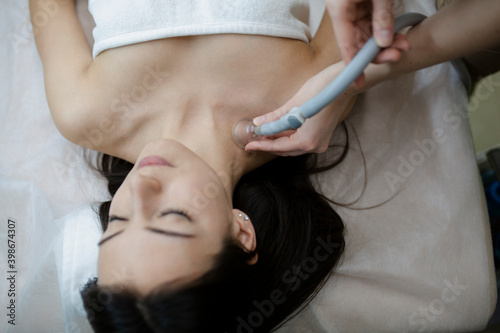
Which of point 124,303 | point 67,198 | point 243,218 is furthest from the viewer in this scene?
point 67,198

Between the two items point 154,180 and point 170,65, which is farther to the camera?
point 170,65

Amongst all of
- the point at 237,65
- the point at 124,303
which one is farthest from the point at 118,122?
the point at 124,303

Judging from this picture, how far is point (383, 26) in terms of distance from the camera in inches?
21.9

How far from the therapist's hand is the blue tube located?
2 cm

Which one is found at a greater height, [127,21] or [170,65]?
[127,21]

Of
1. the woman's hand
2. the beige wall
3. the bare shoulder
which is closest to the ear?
the woman's hand

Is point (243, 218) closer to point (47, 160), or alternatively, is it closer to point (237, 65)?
point (237, 65)

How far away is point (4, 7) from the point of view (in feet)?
3.60

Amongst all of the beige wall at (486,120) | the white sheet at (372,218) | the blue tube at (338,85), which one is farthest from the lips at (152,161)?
the beige wall at (486,120)

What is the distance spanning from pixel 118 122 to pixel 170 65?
→ 17 centimetres

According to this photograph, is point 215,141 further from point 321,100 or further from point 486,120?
point 486,120

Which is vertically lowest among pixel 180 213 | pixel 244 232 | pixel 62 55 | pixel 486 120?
pixel 486 120

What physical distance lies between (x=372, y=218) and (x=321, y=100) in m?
0.49

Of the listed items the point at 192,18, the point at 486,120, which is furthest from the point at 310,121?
the point at 486,120
